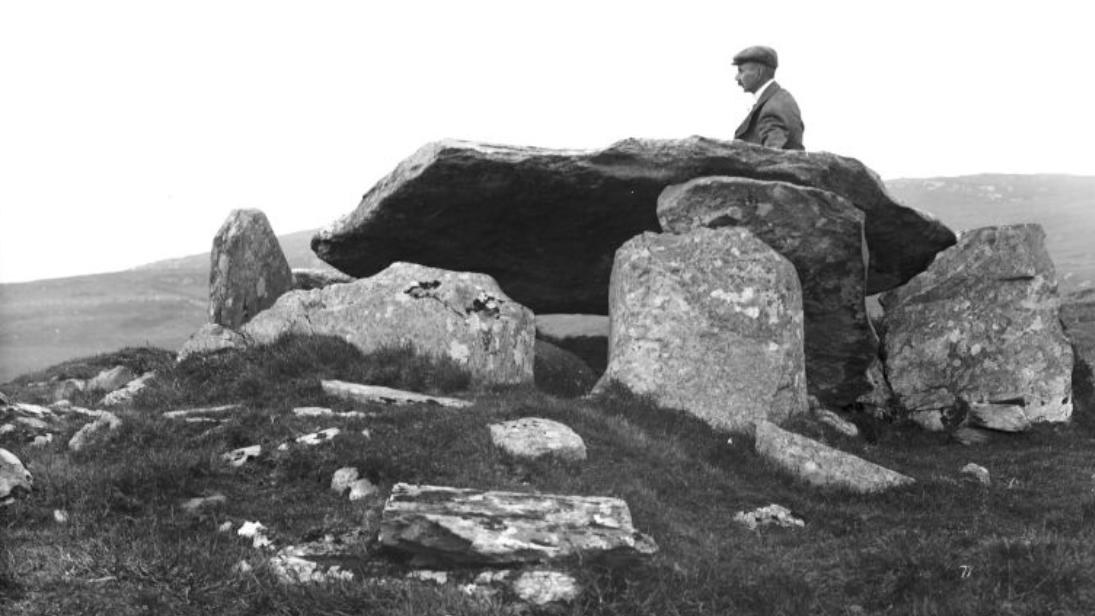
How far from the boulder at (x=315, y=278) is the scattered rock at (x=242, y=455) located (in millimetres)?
10473

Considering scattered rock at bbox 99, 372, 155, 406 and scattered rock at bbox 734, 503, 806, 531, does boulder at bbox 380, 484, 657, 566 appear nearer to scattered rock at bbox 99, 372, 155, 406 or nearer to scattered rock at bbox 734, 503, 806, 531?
scattered rock at bbox 734, 503, 806, 531

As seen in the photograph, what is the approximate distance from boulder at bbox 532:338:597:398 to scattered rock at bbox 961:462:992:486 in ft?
21.0

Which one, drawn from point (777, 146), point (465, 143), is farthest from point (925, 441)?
point (465, 143)

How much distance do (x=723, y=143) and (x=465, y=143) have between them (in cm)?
445

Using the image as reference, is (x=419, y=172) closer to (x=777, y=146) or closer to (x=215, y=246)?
(x=215, y=246)

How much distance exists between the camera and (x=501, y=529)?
27.0 feet

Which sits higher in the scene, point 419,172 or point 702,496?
point 419,172

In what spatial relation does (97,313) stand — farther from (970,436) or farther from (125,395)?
(970,436)

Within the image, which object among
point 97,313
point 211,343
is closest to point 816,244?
point 211,343

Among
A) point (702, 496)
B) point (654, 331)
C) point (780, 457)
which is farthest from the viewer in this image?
point (654, 331)

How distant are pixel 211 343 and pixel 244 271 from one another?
3394 mm

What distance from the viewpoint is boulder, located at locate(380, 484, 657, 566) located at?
7.98 meters

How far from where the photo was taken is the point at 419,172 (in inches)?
677

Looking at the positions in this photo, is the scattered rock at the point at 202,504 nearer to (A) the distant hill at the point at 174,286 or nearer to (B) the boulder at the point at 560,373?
(B) the boulder at the point at 560,373
